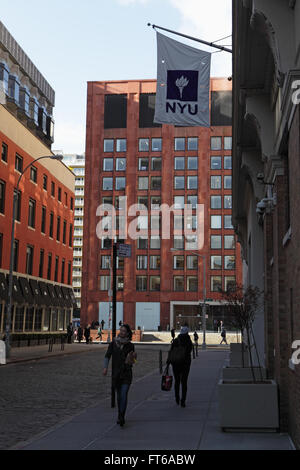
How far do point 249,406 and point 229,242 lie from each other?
8047cm

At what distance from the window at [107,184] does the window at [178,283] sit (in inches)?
703

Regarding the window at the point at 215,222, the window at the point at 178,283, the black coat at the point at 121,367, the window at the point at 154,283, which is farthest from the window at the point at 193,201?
the black coat at the point at 121,367

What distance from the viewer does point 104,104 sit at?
94.8 metres

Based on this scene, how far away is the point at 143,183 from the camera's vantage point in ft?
306

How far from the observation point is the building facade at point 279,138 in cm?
870

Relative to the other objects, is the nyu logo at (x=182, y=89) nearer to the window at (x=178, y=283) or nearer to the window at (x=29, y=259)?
the window at (x=29, y=259)

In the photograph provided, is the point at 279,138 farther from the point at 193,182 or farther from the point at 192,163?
the point at 192,163

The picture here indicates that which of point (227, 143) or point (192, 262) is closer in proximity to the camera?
point (192, 262)

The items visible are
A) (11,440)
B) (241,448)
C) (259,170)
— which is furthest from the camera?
(259,170)

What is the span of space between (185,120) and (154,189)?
77939 millimetres

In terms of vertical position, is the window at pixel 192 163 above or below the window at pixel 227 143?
below

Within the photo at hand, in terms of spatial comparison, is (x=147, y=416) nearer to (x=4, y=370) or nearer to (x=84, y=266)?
(x=4, y=370)

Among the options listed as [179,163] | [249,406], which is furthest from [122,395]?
[179,163]
